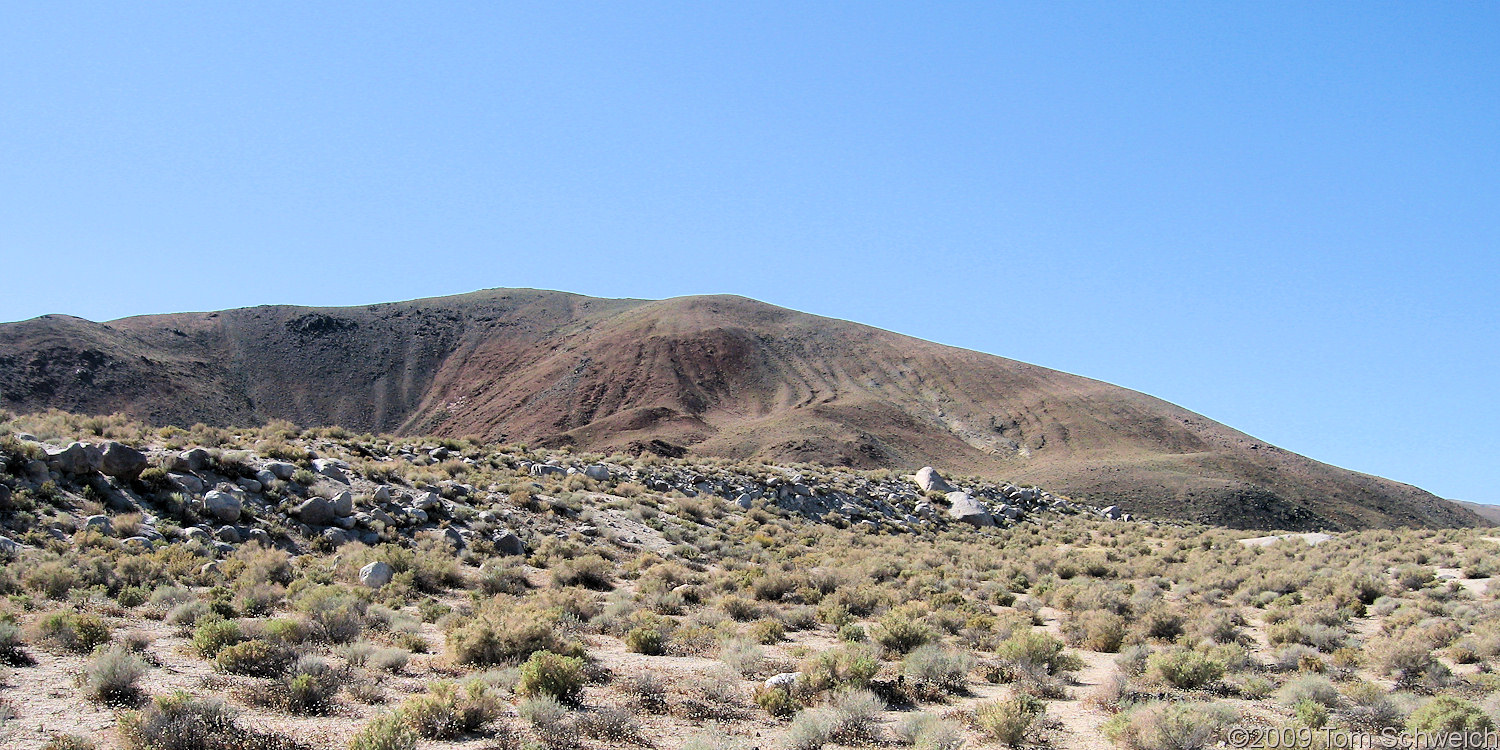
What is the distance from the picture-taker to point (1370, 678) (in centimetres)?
1050

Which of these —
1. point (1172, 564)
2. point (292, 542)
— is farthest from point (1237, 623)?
point (292, 542)

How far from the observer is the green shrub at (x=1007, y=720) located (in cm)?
766

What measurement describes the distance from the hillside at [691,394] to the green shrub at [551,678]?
65691 mm

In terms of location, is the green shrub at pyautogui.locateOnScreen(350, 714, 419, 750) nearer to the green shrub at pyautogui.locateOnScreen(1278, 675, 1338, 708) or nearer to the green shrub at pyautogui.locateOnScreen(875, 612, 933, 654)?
the green shrub at pyautogui.locateOnScreen(875, 612, 933, 654)

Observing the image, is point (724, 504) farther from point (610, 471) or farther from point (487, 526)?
point (487, 526)

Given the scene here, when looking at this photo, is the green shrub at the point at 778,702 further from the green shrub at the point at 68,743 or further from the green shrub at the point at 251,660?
the green shrub at the point at 68,743

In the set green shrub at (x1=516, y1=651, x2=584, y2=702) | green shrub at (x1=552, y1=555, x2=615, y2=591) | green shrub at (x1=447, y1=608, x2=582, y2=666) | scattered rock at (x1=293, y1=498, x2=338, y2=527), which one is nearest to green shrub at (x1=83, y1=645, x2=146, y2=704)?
green shrub at (x1=447, y1=608, x2=582, y2=666)

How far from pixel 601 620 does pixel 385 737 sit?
21.0ft

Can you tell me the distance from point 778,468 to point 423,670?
27926mm

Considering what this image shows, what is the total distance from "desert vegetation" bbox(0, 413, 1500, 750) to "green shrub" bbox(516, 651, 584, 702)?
0.08 feet

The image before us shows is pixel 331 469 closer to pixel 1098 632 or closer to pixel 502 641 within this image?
pixel 502 641

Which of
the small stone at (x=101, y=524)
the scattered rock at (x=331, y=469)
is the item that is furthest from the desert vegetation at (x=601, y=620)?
the scattered rock at (x=331, y=469)

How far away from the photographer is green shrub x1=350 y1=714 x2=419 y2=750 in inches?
246

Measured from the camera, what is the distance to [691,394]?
97875 mm
